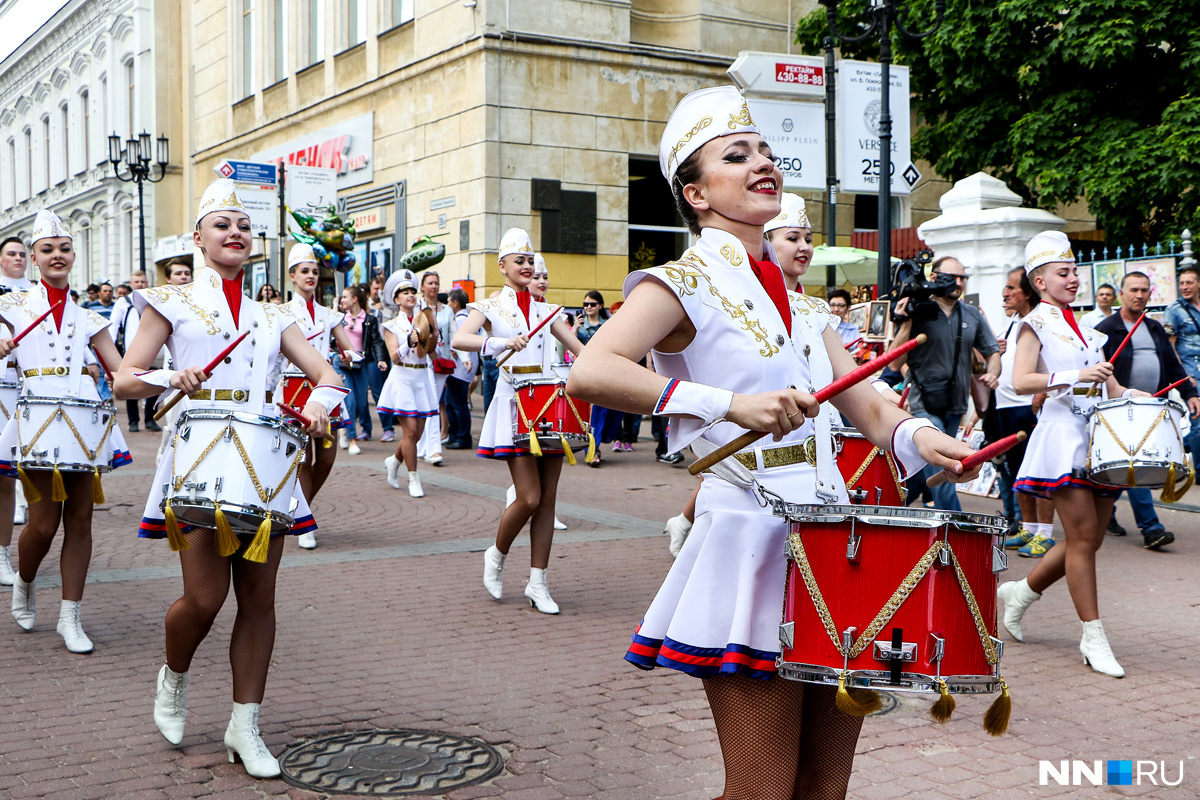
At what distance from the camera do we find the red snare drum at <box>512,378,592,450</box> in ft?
22.2

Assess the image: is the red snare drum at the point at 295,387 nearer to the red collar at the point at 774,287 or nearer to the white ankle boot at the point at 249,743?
the white ankle boot at the point at 249,743

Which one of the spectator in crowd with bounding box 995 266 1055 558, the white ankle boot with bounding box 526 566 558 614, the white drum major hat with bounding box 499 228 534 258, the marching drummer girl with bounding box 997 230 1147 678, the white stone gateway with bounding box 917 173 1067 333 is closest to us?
the marching drummer girl with bounding box 997 230 1147 678

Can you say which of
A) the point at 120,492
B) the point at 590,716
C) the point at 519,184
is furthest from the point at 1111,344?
the point at 519,184

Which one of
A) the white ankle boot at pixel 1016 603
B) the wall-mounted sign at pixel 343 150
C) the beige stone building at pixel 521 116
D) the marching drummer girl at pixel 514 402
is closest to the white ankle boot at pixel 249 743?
the marching drummer girl at pixel 514 402

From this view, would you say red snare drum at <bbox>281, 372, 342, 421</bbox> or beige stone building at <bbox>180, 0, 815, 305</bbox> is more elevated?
beige stone building at <bbox>180, 0, 815, 305</bbox>

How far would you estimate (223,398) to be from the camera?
14.4 ft

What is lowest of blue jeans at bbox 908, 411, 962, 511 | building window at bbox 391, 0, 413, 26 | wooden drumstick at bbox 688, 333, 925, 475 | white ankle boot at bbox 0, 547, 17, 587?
white ankle boot at bbox 0, 547, 17, 587

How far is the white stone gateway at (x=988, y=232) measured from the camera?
14.2 meters

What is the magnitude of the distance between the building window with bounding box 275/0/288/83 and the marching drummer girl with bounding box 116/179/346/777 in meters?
26.4

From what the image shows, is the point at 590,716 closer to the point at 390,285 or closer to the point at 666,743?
the point at 666,743

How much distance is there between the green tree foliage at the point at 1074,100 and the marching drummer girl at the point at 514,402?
13.3 metres

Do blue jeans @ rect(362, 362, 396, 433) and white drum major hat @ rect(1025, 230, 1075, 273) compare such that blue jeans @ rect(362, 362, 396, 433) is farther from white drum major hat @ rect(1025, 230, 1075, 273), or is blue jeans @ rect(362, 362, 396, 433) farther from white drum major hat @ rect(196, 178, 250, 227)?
white drum major hat @ rect(196, 178, 250, 227)

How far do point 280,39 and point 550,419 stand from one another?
25.6m

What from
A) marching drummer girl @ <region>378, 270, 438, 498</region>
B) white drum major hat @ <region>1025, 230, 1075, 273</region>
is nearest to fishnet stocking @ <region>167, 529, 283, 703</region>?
white drum major hat @ <region>1025, 230, 1075, 273</region>
